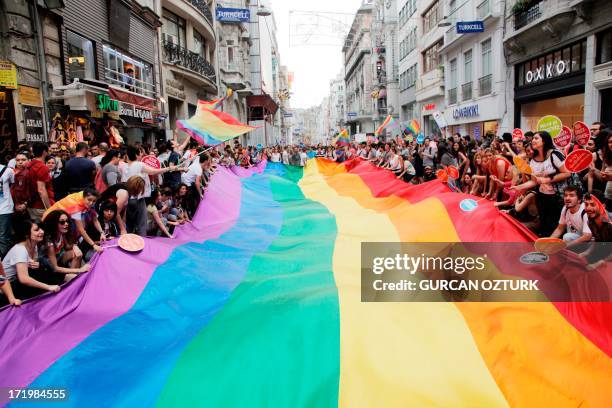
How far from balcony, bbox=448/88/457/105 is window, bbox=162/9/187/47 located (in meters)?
16.4

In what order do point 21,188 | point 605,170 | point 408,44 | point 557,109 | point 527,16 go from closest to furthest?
point 605,170, point 21,188, point 557,109, point 527,16, point 408,44

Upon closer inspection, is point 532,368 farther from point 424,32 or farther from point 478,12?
point 424,32

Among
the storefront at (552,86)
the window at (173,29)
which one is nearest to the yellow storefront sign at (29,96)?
the window at (173,29)

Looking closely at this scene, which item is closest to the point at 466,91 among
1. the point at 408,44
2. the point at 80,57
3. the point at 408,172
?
the point at 408,44

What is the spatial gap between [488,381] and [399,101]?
45.6m

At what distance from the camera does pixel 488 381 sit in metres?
3.53

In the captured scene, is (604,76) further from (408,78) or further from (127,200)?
(408,78)

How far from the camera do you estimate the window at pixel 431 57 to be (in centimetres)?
3306

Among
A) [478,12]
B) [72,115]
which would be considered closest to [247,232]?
[72,115]

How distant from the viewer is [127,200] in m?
7.03

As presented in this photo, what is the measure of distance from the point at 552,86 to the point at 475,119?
7371mm

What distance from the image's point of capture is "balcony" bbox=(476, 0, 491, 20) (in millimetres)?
23328

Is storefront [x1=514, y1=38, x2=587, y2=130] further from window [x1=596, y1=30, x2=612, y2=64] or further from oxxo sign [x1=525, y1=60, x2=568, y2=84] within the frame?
window [x1=596, y1=30, x2=612, y2=64]

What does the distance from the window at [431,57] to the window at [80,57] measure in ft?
79.8
